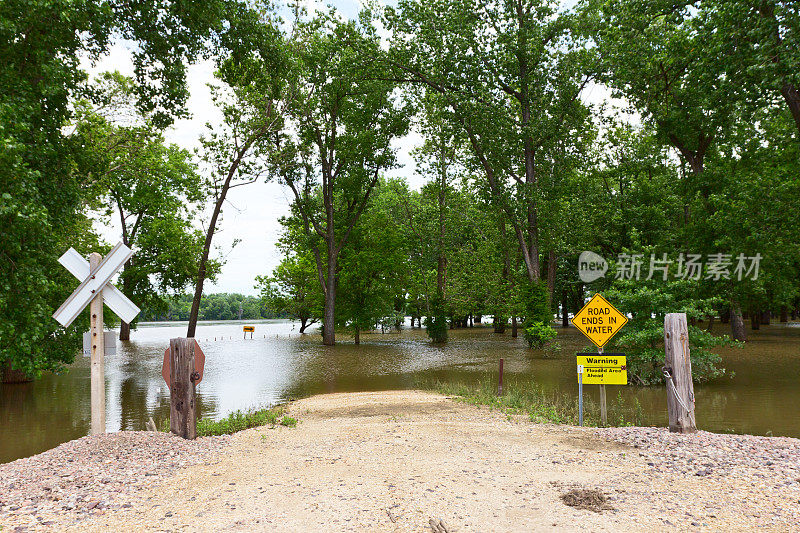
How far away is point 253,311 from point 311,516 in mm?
164143

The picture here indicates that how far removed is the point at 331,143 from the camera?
1383 inches

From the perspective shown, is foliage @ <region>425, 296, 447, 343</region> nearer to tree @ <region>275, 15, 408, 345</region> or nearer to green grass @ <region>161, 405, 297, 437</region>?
tree @ <region>275, 15, 408, 345</region>

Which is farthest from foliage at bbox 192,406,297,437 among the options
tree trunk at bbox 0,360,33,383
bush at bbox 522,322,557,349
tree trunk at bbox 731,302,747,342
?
tree trunk at bbox 731,302,747,342

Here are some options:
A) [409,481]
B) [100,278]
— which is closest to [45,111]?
[100,278]

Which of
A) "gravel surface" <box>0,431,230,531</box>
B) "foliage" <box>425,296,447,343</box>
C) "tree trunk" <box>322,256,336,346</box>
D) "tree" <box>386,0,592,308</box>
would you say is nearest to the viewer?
"gravel surface" <box>0,431,230,531</box>

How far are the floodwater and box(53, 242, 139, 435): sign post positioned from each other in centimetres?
328

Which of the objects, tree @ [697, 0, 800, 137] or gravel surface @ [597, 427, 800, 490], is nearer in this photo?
gravel surface @ [597, 427, 800, 490]

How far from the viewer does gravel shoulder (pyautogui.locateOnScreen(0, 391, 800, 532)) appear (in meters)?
5.14

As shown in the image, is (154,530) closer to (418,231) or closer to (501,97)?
(501,97)

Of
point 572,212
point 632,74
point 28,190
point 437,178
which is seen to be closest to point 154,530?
point 28,190

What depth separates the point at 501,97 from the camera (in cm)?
2947

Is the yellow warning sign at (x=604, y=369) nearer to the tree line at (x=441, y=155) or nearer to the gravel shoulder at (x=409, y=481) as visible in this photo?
the gravel shoulder at (x=409, y=481)

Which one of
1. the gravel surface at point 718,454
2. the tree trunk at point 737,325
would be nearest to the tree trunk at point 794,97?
the gravel surface at point 718,454

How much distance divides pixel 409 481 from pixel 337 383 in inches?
527
